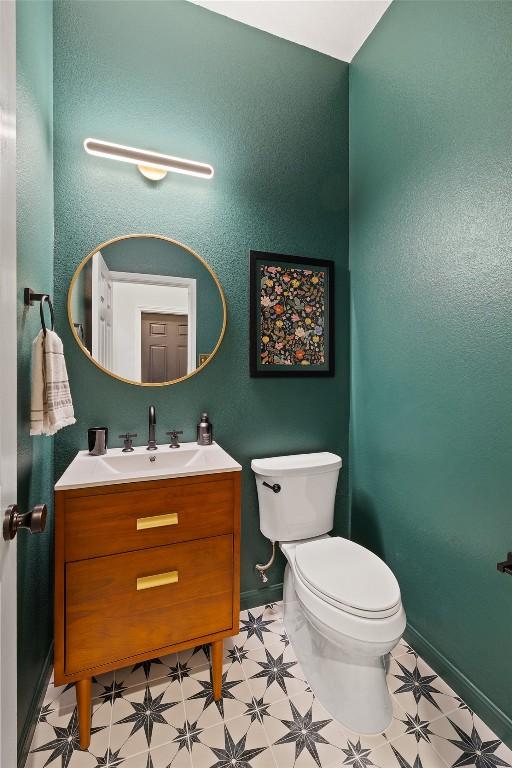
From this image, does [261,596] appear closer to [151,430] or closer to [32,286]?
[151,430]

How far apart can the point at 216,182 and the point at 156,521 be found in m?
1.53

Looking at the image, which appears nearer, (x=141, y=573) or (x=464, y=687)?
(x=141, y=573)

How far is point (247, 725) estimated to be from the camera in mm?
1236

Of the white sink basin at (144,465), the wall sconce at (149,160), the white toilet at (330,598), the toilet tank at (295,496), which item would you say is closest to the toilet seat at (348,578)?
the white toilet at (330,598)

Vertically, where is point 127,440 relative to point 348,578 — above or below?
above

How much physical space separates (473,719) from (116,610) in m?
1.29

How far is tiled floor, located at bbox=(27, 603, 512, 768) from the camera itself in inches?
44.5

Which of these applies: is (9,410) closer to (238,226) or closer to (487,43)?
(238,226)

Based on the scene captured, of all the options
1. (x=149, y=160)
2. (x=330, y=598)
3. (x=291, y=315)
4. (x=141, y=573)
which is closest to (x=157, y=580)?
(x=141, y=573)

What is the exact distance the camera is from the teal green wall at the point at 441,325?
1200 mm

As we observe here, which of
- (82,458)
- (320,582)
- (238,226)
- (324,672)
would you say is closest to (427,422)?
(320,582)

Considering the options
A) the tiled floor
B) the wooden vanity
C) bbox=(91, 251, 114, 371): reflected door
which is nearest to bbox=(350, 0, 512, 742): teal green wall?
the tiled floor

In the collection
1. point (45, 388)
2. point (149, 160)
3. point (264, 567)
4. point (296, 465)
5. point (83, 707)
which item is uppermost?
point (149, 160)

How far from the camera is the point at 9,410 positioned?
0.68 metres
